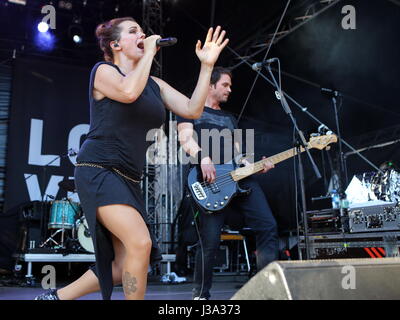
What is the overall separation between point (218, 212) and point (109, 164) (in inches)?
57.5

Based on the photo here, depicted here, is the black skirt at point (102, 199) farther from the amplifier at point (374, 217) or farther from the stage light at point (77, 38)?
the stage light at point (77, 38)

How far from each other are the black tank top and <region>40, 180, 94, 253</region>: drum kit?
5.18m

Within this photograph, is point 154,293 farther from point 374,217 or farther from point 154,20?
point 154,20

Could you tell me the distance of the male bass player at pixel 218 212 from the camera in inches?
127

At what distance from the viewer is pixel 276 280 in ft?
3.47

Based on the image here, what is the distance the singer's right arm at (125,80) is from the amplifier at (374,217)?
314 centimetres

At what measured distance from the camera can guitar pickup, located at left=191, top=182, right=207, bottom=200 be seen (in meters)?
3.35

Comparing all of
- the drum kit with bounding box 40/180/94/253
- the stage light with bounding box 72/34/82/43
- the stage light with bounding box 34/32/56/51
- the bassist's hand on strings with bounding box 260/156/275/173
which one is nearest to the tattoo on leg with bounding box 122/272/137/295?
the bassist's hand on strings with bounding box 260/156/275/173

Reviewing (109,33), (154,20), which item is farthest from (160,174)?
(109,33)

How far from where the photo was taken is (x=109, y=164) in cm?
203

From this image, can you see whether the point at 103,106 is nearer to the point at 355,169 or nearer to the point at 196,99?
the point at 196,99

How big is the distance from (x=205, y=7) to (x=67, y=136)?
3658 millimetres
